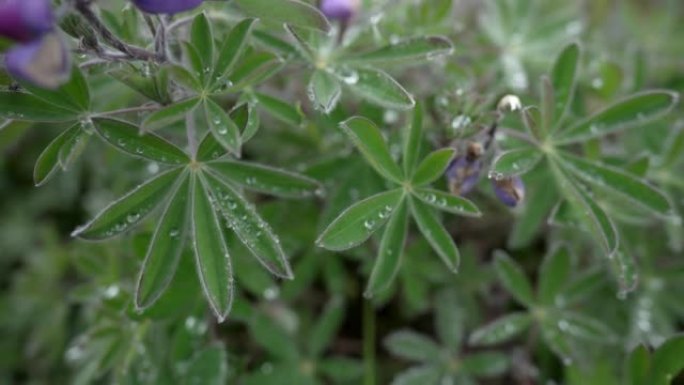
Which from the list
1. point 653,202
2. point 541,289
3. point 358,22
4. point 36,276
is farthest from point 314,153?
point 36,276

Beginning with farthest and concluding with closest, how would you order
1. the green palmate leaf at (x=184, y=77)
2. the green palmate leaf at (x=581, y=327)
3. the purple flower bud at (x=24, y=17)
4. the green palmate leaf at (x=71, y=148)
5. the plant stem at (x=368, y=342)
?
the plant stem at (x=368, y=342)
the green palmate leaf at (x=581, y=327)
the green palmate leaf at (x=71, y=148)
the green palmate leaf at (x=184, y=77)
the purple flower bud at (x=24, y=17)

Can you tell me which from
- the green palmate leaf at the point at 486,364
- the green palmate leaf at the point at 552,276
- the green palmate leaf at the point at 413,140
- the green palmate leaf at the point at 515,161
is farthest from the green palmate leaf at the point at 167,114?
the green palmate leaf at the point at 486,364

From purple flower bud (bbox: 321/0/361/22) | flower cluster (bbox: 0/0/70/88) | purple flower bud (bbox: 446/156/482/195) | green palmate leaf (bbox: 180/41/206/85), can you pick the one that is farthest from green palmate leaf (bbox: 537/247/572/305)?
flower cluster (bbox: 0/0/70/88)

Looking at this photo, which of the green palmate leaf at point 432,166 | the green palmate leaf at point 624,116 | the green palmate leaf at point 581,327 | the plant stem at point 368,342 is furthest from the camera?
the plant stem at point 368,342

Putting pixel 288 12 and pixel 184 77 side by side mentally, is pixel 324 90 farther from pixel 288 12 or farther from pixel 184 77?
pixel 184 77

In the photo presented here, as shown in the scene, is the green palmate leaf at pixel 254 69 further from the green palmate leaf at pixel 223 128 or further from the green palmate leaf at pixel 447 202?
the green palmate leaf at pixel 447 202

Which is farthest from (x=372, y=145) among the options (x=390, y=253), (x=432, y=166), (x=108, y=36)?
(x=108, y=36)
